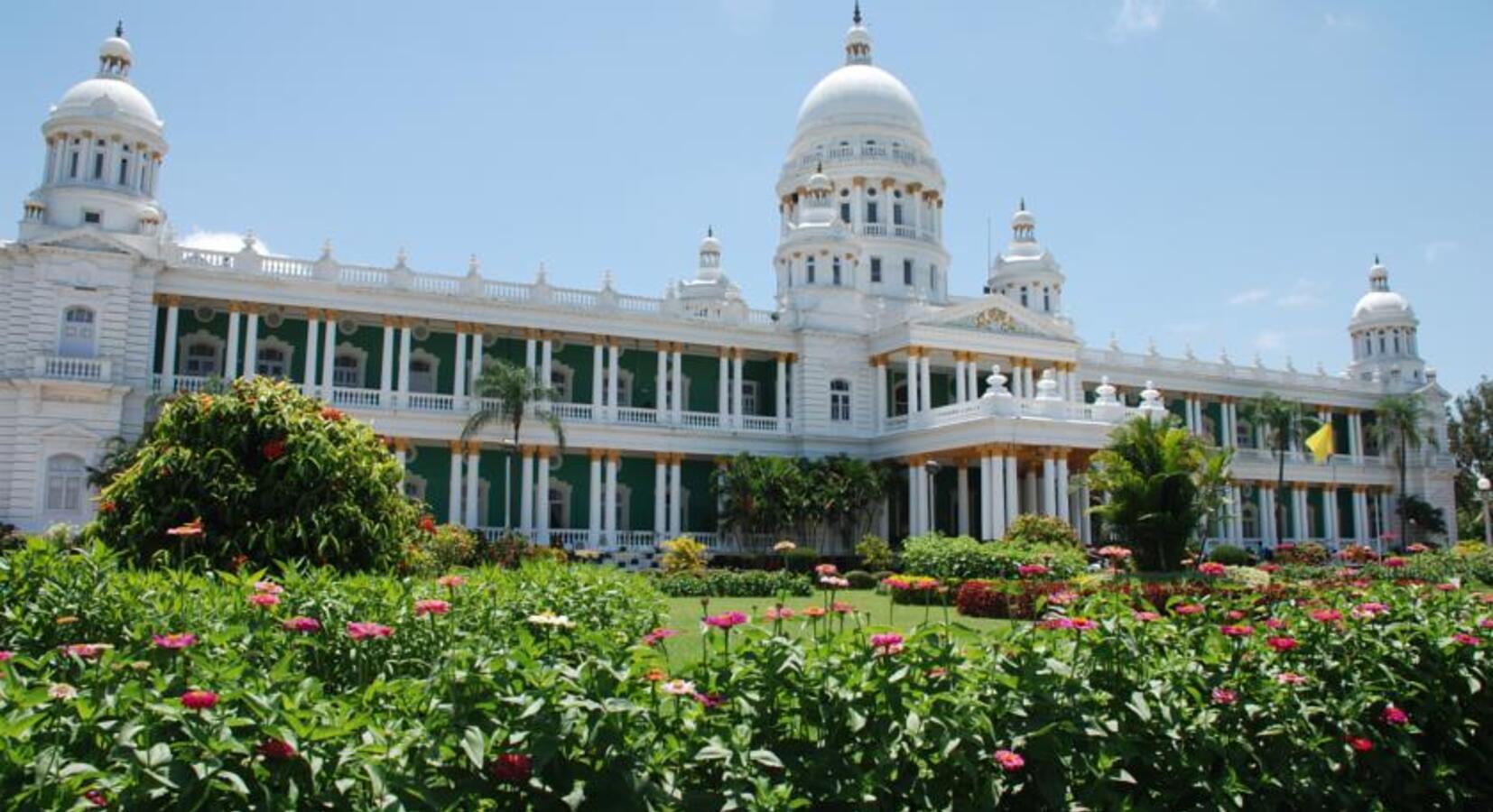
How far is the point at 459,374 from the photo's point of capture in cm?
4047

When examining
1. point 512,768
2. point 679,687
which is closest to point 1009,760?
point 679,687

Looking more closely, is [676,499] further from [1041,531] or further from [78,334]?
[78,334]

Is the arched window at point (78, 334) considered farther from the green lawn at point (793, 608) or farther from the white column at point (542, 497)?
the green lawn at point (793, 608)

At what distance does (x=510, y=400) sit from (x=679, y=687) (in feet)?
104

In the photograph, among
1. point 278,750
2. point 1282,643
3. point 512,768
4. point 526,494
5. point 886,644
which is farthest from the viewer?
point 526,494

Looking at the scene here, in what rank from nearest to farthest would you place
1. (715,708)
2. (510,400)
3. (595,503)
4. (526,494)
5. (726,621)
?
1. (715,708)
2. (726,621)
3. (510,400)
4. (526,494)
5. (595,503)

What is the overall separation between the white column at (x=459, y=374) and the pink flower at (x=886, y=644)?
1400 inches

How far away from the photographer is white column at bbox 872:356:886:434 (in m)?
45.6

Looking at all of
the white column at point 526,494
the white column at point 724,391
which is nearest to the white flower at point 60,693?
the white column at point 526,494

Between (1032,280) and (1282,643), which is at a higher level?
(1032,280)

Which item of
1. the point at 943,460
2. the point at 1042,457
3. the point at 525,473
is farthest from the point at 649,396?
the point at 1042,457

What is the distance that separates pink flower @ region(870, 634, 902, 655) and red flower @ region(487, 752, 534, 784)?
2.15 meters

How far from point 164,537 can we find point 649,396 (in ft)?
104

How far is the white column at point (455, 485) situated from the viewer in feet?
129
